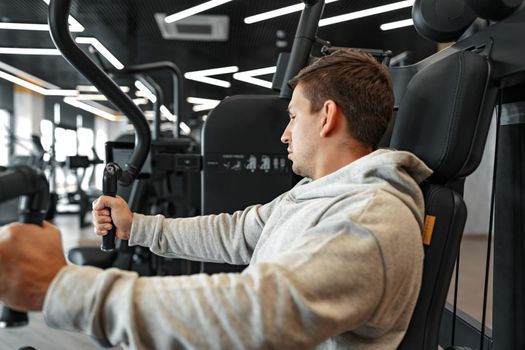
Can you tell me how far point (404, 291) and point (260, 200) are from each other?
1.09 metres

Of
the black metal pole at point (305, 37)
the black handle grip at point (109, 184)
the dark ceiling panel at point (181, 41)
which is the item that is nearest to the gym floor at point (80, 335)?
the black handle grip at point (109, 184)

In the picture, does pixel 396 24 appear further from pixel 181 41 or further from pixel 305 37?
pixel 305 37

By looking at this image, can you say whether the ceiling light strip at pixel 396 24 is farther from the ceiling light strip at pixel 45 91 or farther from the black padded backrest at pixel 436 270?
the ceiling light strip at pixel 45 91

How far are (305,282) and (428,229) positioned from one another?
437 mm

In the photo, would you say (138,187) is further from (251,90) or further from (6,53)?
(251,90)

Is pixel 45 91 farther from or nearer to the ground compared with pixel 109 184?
farther from the ground

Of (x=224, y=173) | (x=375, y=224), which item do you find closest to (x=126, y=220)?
(x=224, y=173)

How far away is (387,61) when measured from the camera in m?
1.85

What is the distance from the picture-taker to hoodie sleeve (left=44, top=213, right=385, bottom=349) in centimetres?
60

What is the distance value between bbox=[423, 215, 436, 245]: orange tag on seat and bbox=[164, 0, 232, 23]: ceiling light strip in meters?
4.20

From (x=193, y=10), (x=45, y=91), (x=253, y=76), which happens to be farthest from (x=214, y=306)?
(x=45, y=91)

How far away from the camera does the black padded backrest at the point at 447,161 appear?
927mm

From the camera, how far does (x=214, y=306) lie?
614mm

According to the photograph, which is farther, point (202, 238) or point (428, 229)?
point (202, 238)
